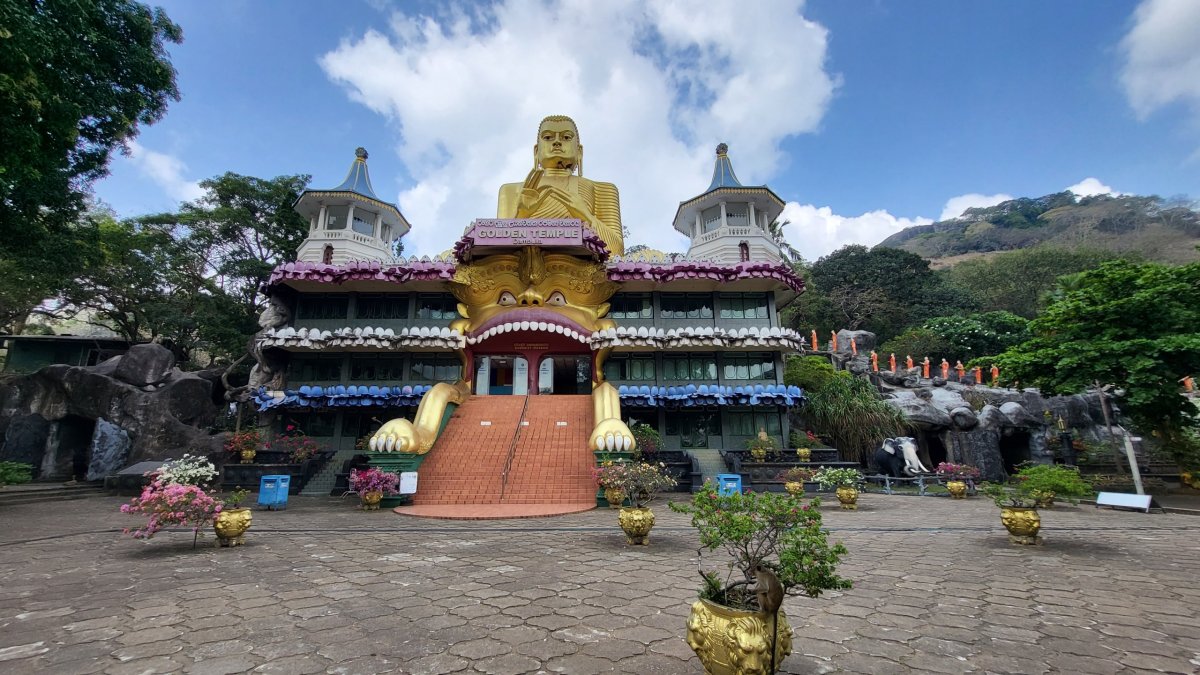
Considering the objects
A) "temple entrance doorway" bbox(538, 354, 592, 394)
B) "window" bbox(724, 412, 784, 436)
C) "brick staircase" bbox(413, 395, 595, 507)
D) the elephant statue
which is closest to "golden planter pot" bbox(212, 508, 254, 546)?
"brick staircase" bbox(413, 395, 595, 507)

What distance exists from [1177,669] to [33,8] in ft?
57.7

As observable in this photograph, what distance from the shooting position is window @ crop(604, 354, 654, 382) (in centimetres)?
1856

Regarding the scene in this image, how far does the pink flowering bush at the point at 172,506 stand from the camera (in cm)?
682

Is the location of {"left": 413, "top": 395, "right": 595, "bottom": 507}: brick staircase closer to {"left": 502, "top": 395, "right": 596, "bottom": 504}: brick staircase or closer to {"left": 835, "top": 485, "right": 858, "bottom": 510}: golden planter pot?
{"left": 502, "top": 395, "right": 596, "bottom": 504}: brick staircase

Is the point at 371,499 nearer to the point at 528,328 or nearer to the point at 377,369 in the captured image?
the point at 528,328

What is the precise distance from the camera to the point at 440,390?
15203 mm

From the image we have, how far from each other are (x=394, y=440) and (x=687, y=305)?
11.5m

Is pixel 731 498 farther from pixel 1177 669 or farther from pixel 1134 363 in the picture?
pixel 1134 363

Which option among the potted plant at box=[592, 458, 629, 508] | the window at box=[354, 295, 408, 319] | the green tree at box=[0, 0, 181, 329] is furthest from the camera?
the window at box=[354, 295, 408, 319]

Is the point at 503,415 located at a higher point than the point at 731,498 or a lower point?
higher

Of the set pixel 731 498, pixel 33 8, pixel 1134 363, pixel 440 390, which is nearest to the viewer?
pixel 731 498

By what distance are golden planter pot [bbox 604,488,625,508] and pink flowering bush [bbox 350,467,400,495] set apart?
4703 mm

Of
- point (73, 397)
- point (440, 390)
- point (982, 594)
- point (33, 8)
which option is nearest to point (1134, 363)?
point (982, 594)

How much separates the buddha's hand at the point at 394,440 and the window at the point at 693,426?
28.7 feet
